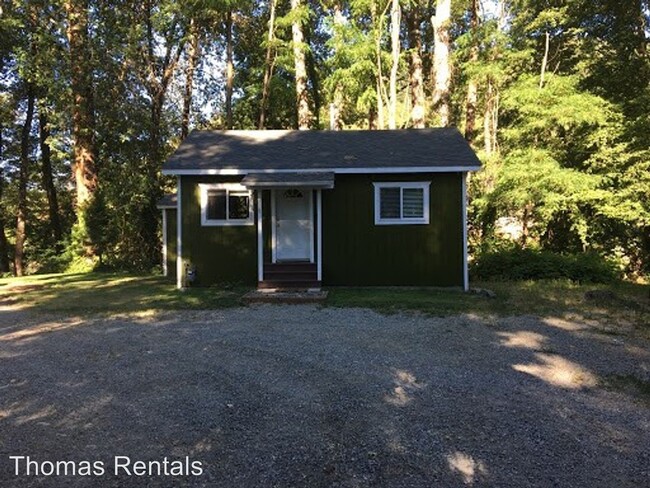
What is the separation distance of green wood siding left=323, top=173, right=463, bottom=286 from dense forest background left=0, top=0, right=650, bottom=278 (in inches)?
153

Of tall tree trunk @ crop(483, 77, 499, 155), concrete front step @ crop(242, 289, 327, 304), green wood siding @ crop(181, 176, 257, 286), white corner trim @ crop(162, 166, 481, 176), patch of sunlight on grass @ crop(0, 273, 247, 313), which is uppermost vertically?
tall tree trunk @ crop(483, 77, 499, 155)

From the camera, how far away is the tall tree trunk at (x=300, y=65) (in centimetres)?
2002

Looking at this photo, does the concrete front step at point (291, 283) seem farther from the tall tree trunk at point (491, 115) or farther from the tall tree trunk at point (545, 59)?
the tall tree trunk at point (491, 115)

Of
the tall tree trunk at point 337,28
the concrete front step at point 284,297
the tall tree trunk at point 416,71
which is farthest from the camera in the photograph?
the tall tree trunk at point 337,28

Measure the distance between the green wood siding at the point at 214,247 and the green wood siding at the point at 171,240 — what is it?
4301 millimetres

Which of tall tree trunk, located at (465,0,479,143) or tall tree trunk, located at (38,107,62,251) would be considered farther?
tall tree trunk, located at (38,107,62,251)

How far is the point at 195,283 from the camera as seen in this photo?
1237 cm

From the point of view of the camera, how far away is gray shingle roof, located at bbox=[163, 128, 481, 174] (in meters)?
12.0

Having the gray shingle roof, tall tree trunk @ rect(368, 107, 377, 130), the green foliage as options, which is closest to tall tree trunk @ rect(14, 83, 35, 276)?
the gray shingle roof

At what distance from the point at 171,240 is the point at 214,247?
4795mm

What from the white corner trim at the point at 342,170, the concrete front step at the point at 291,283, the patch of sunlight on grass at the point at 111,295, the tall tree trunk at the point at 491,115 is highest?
the tall tree trunk at the point at 491,115

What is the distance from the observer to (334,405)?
4.33 m

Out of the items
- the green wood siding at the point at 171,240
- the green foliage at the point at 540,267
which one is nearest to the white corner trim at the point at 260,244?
the green wood siding at the point at 171,240

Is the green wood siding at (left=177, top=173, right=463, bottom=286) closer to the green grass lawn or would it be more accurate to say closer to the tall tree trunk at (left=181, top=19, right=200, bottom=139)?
the green grass lawn
